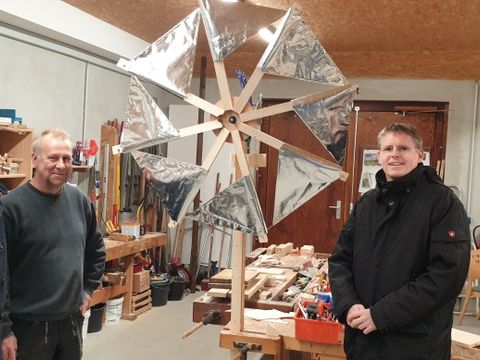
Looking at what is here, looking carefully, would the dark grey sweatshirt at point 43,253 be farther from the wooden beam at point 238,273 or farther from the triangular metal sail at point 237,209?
the wooden beam at point 238,273

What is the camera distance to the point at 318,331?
6.70ft

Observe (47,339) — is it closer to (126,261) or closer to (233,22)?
(233,22)

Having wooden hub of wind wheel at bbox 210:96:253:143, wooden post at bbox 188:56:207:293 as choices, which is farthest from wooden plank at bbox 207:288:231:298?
wooden post at bbox 188:56:207:293

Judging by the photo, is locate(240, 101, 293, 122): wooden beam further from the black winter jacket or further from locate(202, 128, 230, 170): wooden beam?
the black winter jacket

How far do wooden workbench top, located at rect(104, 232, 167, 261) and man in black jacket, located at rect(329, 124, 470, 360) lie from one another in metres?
2.72

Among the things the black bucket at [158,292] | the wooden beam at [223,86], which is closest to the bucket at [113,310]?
the black bucket at [158,292]

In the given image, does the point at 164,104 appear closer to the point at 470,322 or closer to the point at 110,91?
the point at 110,91

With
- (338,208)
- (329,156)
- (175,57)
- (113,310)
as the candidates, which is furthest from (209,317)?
(338,208)

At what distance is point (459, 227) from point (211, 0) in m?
1.29

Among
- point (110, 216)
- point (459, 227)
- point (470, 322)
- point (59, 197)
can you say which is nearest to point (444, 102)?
point (470, 322)

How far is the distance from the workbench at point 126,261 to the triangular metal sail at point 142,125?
236 cm

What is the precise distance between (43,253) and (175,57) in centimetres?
96

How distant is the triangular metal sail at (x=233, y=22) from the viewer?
1981 mm

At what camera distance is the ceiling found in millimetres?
3750
